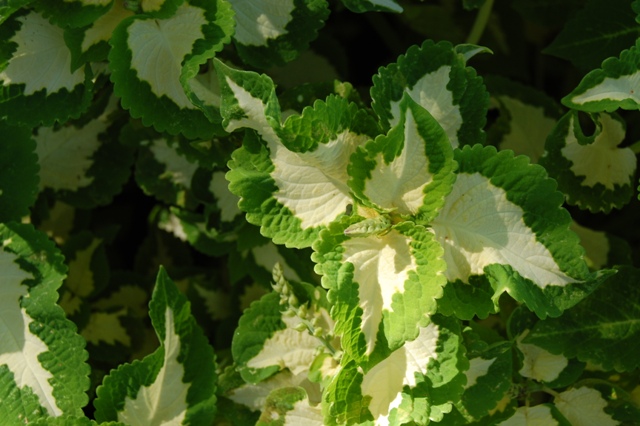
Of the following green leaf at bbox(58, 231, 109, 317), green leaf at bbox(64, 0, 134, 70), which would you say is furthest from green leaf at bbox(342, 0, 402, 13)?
green leaf at bbox(58, 231, 109, 317)

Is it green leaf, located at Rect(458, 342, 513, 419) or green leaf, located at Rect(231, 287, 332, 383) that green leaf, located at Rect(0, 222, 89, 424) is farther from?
green leaf, located at Rect(458, 342, 513, 419)

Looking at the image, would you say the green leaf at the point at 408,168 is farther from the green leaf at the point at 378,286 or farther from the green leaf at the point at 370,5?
the green leaf at the point at 370,5

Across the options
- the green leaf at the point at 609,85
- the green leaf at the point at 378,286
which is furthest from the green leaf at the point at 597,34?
the green leaf at the point at 378,286

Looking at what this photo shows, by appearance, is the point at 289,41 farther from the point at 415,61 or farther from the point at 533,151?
the point at 533,151

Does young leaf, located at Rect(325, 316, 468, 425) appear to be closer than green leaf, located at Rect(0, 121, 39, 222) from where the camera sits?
Yes

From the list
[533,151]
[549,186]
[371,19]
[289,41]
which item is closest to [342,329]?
[549,186]

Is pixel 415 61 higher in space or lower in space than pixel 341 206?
higher
